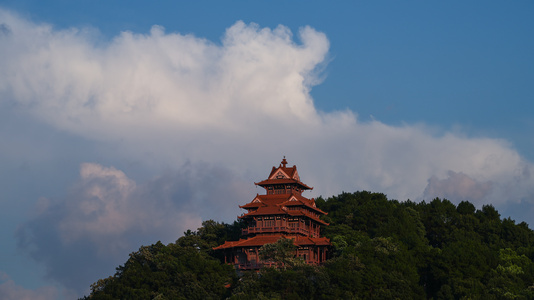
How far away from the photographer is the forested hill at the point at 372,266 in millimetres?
84562

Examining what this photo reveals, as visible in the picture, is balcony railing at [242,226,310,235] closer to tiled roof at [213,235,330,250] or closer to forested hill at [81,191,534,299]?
tiled roof at [213,235,330,250]

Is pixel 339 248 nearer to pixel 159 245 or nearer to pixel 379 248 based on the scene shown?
pixel 379 248

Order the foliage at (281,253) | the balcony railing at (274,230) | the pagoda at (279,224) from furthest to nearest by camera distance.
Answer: the balcony railing at (274,230)
the pagoda at (279,224)
the foliage at (281,253)

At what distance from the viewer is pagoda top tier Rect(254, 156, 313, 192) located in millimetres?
106519

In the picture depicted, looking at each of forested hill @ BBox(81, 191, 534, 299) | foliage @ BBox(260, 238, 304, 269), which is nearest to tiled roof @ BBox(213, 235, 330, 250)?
forested hill @ BBox(81, 191, 534, 299)

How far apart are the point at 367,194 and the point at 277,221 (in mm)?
23172

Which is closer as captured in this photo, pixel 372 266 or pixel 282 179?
pixel 372 266

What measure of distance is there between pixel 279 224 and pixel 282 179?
7510mm

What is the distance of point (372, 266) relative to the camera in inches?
3428

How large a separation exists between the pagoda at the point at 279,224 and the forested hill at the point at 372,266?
8.95ft

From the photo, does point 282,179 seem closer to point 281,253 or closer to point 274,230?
point 274,230

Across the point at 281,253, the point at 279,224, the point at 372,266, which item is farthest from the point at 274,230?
the point at 372,266

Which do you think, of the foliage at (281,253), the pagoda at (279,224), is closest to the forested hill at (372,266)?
the foliage at (281,253)

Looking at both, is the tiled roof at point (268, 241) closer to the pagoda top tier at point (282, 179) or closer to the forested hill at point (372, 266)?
the forested hill at point (372, 266)
